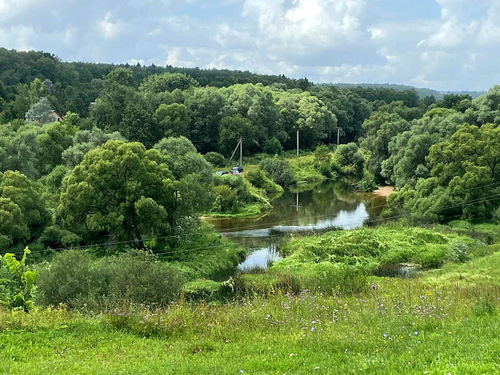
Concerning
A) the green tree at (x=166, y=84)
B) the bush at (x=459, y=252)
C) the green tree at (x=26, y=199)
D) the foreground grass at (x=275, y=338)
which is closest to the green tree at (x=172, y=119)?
the green tree at (x=166, y=84)

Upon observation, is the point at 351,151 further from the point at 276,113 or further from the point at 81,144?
the point at 81,144

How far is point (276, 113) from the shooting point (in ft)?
250

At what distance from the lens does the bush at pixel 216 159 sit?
62.8m

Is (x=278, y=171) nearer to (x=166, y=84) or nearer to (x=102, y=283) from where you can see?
(x=166, y=84)

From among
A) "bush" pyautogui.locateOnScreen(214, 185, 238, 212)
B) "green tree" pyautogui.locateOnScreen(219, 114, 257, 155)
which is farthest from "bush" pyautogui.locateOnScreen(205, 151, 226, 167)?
"bush" pyautogui.locateOnScreen(214, 185, 238, 212)

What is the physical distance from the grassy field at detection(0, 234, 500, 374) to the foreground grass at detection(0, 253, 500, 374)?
0.02 metres

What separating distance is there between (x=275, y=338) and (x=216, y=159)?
54.9 metres

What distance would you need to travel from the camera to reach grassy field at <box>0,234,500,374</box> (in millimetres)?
6773

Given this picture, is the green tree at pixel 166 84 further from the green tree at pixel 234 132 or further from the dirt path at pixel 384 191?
the dirt path at pixel 384 191

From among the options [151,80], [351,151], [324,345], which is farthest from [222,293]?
[151,80]

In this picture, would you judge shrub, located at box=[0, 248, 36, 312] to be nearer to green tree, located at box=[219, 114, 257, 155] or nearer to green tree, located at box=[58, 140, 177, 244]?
green tree, located at box=[58, 140, 177, 244]

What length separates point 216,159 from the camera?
63375 millimetres

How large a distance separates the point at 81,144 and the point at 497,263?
32.5 metres

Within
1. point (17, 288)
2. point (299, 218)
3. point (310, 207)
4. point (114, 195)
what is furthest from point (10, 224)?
point (310, 207)
